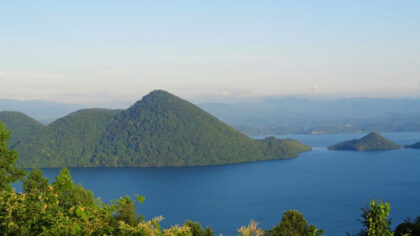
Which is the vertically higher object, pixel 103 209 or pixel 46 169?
pixel 103 209

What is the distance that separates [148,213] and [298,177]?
73785 millimetres

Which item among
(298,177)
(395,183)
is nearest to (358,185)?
(395,183)

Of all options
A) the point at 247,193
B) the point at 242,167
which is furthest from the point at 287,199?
the point at 242,167

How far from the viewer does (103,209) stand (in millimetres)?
12969

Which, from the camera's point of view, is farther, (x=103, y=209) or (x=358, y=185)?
(x=358, y=185)

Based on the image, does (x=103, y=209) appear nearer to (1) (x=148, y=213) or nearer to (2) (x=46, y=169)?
(1) (x=148, y=213)

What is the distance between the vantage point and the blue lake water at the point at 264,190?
9738 centimetres

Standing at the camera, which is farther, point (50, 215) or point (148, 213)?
point (148, 213)

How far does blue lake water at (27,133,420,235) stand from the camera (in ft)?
319

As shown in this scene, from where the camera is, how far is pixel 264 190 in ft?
446

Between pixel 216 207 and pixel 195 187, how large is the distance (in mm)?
32199

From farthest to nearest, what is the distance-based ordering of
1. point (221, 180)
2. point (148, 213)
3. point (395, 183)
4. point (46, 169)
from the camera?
point (46, 169), point (221, 180), point (395, 183), point (148, 213)

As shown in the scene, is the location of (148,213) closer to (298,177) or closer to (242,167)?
(298,177)

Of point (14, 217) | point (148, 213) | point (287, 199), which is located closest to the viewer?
point (14, 217)
